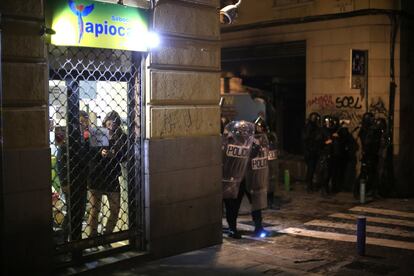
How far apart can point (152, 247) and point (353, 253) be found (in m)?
2.99

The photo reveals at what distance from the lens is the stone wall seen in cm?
754

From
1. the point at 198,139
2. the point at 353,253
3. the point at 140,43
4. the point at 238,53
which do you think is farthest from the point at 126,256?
the point at 238,53

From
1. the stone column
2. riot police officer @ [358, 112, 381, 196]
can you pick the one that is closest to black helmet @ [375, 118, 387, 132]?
riot police officer @ [358, 112, 381, 196]

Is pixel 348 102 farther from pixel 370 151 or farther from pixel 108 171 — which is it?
pixel 108 171

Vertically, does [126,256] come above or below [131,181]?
below

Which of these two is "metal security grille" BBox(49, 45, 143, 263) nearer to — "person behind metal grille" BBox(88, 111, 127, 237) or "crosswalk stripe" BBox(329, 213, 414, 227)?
"person behind metal grille" BBox(88, 111, 127, 237)

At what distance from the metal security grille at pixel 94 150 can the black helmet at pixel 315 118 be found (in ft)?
25.2

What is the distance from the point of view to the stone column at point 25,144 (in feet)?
19.6

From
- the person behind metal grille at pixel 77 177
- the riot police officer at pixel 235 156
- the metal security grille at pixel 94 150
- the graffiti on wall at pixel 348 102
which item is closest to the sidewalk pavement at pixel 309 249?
the metal security grille at pixel 94 150

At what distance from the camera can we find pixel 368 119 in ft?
44.1

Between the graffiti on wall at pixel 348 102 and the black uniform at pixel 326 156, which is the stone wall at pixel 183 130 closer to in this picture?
the black uniform at pixel 326 156

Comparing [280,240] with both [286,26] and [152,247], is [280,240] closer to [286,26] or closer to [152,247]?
[152,247]

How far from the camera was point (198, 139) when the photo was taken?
26.6ft

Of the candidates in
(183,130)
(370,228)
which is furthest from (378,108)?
(183,130)
